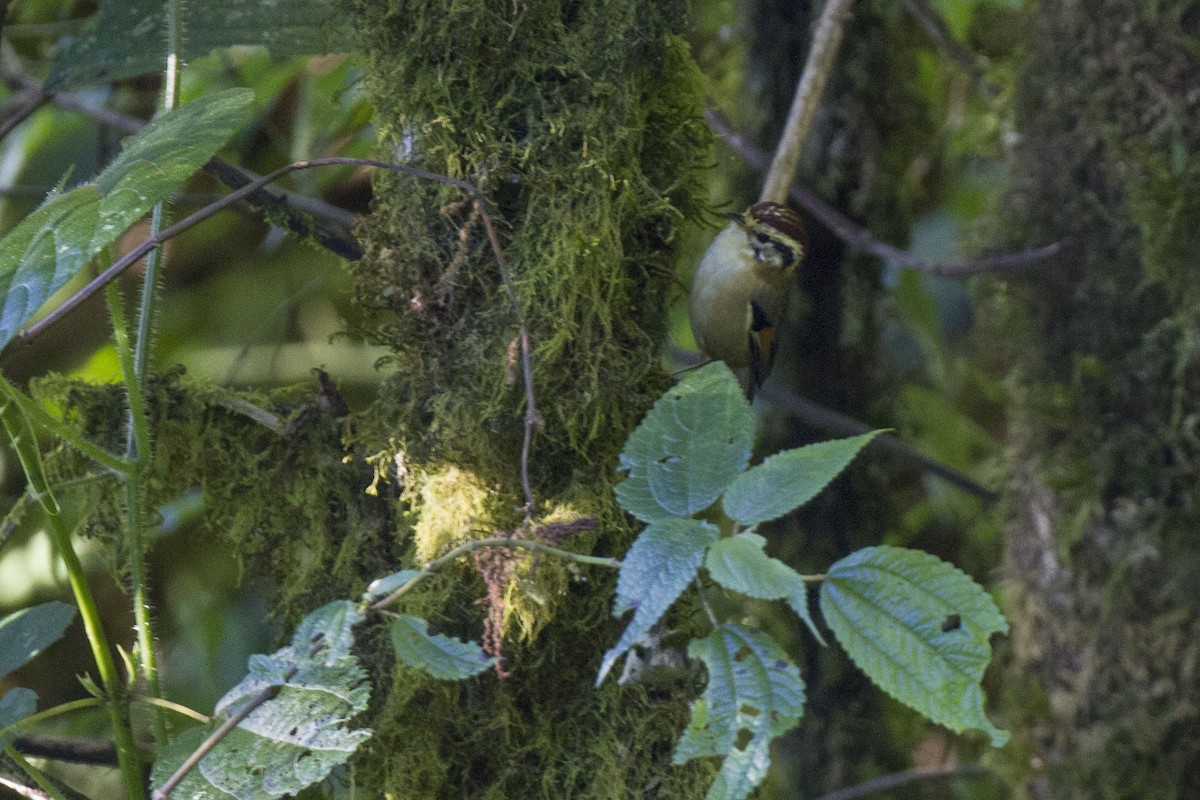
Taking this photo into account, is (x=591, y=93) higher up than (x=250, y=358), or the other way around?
(x=591, y=93)

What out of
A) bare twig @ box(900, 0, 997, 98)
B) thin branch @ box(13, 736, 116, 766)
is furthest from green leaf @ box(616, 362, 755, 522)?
bare twig @ box(900, 0, 997, 98)

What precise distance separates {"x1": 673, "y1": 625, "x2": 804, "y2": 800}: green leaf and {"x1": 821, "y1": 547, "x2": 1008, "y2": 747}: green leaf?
0.08m

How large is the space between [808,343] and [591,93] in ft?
8.19

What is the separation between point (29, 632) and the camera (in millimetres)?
1728

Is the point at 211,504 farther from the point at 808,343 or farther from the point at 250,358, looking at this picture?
the point at 808,343

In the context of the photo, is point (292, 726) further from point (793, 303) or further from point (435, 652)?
point (793, 303)

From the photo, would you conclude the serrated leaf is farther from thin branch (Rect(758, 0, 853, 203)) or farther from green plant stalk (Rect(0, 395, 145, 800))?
thin branch (Rect(758, 0, 853, 203))

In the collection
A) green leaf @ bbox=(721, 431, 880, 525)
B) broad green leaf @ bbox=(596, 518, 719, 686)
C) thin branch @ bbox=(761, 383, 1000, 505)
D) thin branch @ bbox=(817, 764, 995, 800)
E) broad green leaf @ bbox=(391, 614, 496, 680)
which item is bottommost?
thin branch @ bbox=(817, 764, 995, 800)

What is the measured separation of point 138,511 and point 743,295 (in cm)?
209

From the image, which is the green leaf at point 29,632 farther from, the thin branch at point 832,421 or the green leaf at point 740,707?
the thin branch at point 832,421

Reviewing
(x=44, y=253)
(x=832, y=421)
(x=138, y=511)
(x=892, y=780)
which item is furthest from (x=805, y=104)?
(x=892, y=780)

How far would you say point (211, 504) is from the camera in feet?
6.81

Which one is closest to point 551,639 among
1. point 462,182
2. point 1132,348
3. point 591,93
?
point 462,182

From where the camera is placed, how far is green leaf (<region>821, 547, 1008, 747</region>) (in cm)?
122
